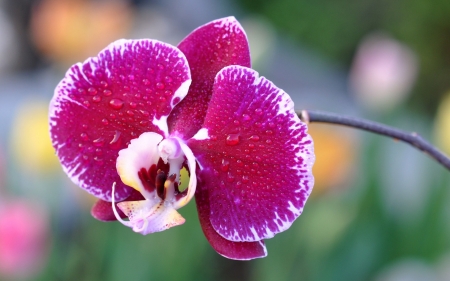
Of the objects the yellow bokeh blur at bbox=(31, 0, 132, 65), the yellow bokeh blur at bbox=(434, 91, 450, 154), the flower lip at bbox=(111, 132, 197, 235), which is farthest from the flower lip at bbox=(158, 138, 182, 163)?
the yellow bokeh blur at bbox=(31, 0, 132, 65)

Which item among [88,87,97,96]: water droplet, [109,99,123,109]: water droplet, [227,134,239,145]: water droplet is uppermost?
[88,87,97,96]: water droplet

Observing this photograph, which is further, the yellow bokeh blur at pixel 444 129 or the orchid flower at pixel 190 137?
the yellow bokeh blur at pixel 444 129

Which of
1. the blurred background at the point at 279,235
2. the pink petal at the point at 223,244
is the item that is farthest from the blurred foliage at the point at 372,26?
the pink petal at the point at 223,244

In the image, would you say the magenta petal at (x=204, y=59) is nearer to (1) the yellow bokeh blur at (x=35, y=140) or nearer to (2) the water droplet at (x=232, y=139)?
(2) the water droplet at (x=232, y=139)

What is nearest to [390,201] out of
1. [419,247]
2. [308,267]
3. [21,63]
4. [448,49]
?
[419,247]

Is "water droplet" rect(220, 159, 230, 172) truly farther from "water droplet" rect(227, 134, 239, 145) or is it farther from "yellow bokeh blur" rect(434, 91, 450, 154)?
"yellow bokeh blur" rect(434, 91, 450, 154)

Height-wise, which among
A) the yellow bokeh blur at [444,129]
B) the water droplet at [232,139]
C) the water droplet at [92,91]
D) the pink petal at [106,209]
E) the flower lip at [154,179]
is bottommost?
the yellow bokeh blur at [444,129]

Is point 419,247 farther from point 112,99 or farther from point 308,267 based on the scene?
point 112,99
